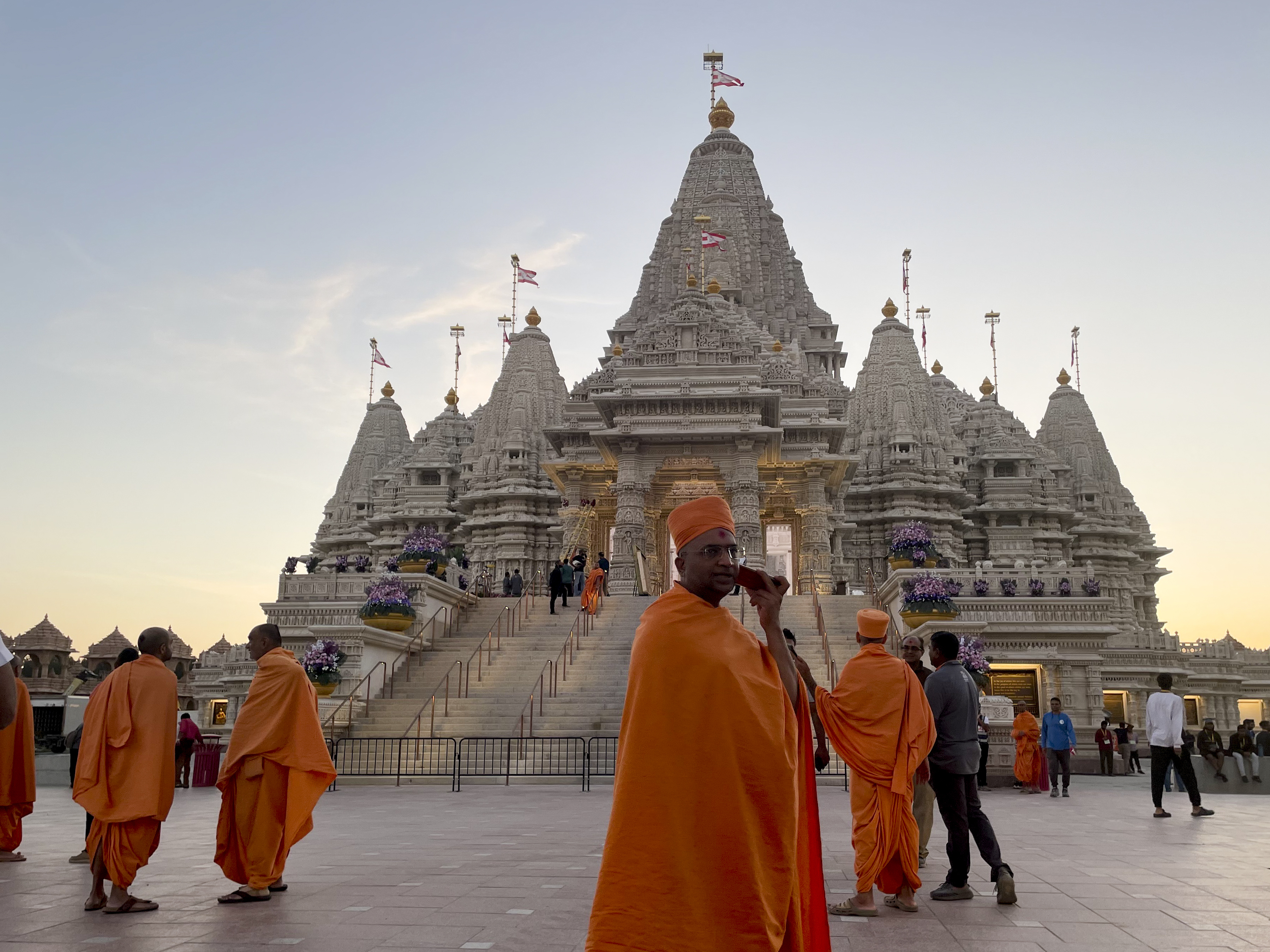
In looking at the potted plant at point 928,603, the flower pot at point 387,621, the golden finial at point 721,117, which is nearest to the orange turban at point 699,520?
the potted plant at point 928,603

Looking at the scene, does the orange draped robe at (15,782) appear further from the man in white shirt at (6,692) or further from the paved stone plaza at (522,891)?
the man in white shirt at (6,692)

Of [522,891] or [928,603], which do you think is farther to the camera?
[928,603]

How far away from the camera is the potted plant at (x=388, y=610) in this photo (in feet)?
76.9

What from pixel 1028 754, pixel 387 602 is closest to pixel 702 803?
pixel 1028 754

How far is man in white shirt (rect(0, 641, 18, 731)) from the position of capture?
4863 mm

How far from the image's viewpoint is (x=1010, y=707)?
18.7 m

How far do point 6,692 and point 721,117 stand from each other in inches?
2180

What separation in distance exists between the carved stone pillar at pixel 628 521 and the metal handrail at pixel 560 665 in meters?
5.04

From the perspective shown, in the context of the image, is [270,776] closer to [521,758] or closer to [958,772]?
[958,772]

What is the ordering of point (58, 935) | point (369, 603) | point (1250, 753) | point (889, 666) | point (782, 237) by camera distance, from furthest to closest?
1. point (782, 237)
2. point (369, 603)
3. point (1250, 753)
4. point (889, 666)
5. point (58, 935)

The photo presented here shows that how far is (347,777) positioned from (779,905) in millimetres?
15534

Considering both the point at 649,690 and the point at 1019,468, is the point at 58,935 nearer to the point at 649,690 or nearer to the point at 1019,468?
the point at 649,690

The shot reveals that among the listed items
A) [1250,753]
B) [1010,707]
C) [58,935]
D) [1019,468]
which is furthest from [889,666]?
[1019,468]

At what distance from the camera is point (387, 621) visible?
2348 centimetres
